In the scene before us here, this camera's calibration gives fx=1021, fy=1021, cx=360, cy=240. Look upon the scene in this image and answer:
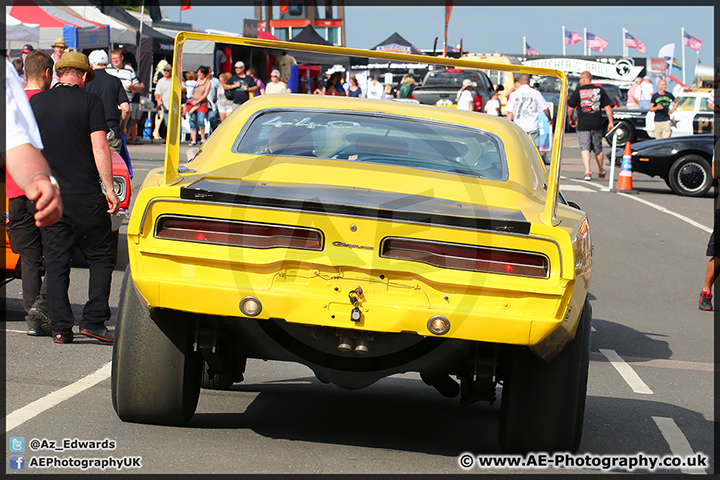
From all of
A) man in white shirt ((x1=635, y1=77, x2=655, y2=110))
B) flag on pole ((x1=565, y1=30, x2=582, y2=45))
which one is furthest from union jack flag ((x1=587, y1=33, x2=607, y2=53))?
man in white shirt ((x1=635, y1=77, x2=655, y2=110))

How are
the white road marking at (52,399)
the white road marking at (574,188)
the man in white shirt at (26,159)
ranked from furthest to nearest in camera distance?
1. the white road marking at (574,188)
2. the white road marking at (52,399)
3. the man in white shirt at (26,159)

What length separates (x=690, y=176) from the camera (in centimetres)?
1792

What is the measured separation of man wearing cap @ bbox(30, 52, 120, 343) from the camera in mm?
6664

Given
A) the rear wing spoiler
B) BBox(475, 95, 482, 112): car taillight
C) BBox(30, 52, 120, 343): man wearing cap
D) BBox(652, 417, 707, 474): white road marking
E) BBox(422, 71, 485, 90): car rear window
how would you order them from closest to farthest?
1. the rear wing spoiler
2. BBox(652, 417, 707, 474): white road marking
3. BBox(30, 52, 120, 343): man wearing cap
4. BBox(475, 95, 482, 112): car taillight
5. BBox(422, 71, 485, 90): car rear window

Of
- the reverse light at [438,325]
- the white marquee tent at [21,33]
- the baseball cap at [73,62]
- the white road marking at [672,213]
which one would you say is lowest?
the reverse light at [438,325]

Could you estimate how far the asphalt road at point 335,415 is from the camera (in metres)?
4.41

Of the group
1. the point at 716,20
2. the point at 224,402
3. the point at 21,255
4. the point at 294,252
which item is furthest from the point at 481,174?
the point at 716,20

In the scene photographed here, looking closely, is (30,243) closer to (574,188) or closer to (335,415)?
(335,415)

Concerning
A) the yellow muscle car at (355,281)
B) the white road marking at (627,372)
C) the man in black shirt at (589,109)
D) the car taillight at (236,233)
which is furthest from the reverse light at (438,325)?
the man in black shirt at (589,109)

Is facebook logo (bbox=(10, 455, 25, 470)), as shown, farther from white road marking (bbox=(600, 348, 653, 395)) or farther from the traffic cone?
the traffic cone

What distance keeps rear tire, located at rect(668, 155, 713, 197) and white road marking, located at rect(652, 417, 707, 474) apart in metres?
12.9

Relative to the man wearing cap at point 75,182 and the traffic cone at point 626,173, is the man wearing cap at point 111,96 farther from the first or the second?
the traffic cone at point 626,173

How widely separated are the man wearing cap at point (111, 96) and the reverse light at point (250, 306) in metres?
5.83

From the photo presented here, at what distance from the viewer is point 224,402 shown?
18.2 ft
